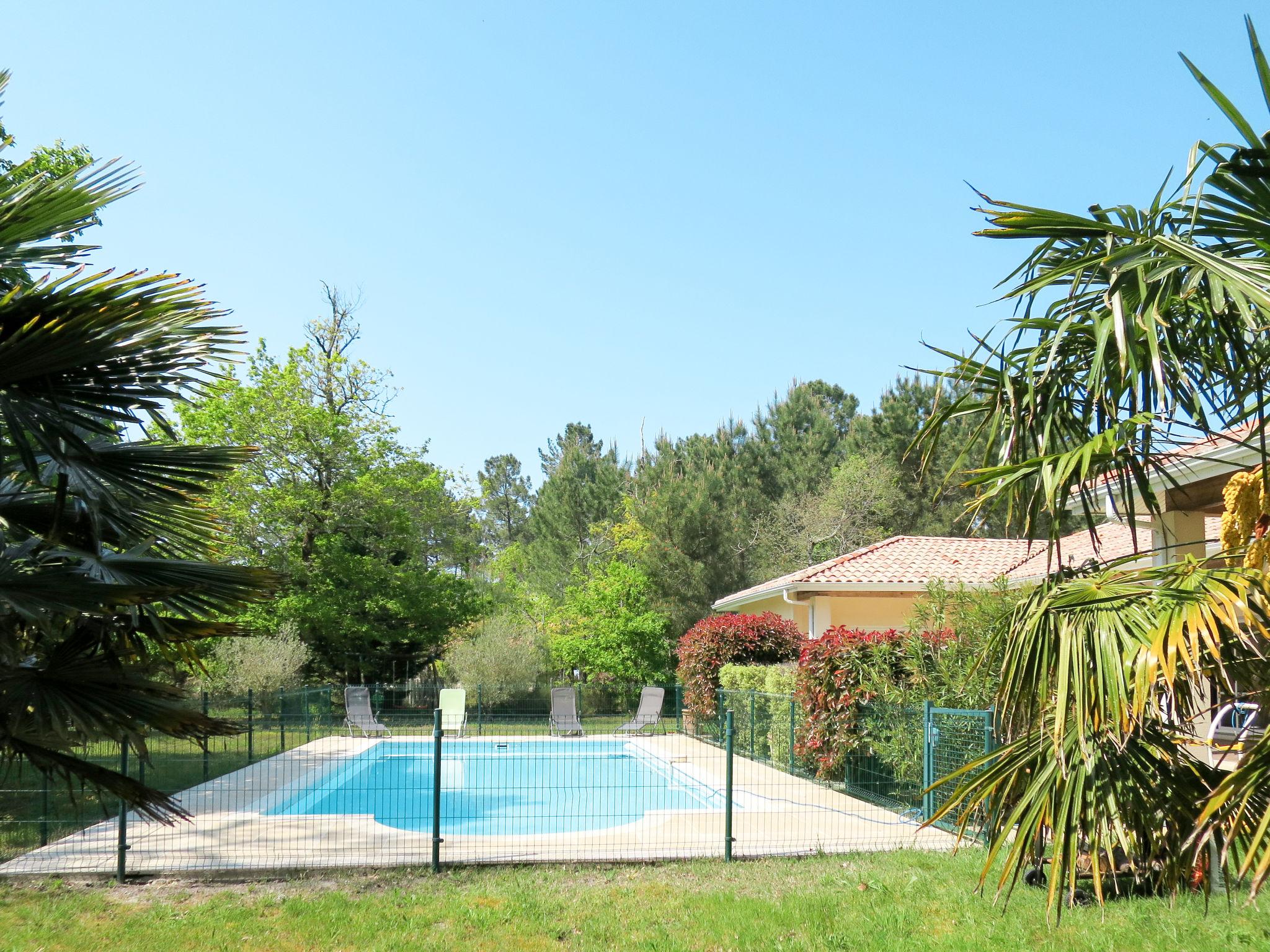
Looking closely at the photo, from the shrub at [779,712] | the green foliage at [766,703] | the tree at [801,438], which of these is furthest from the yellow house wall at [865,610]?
the tree at [801,438]

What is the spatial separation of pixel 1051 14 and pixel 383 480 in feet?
75.3

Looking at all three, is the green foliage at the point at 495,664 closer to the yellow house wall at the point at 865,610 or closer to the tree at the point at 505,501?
the yellow house wall at the point at 865,610

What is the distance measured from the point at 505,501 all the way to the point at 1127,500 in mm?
56706

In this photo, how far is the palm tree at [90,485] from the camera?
171 inches

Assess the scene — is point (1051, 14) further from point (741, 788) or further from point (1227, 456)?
point (741, 788)

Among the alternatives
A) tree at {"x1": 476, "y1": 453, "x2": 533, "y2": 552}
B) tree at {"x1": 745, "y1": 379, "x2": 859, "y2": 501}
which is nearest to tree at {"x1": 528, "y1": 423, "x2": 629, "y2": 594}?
tree at {"x1": 745, "y1": 379, "x2": 859, "y2": 501}

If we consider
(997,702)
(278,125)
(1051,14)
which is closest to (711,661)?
(278,125)

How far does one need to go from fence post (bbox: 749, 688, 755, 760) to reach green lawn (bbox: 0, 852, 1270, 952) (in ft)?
23.3

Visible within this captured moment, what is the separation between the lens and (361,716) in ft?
65.9

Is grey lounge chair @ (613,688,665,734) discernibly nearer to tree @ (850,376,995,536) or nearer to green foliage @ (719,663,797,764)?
green foliage @ (719,663,797,764)

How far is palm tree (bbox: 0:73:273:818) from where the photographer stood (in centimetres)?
436

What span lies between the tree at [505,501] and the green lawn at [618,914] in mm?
49394

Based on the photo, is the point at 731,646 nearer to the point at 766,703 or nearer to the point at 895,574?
the point at 895,574

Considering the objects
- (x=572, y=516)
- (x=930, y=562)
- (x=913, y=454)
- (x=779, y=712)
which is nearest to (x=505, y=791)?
(x=779, y=712)
